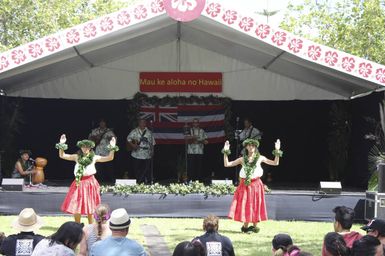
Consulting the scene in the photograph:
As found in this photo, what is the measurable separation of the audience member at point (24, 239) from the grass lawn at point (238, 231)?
3426mm

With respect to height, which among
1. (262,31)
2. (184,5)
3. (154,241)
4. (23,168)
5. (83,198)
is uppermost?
(184,5)

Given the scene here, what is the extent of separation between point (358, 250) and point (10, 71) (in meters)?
8.70

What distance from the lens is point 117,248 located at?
165 inches

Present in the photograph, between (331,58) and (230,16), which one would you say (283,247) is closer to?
(230,16)

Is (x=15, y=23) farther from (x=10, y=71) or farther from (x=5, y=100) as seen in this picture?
(x=10, y=71)

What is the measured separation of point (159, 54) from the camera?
14609 millimetres

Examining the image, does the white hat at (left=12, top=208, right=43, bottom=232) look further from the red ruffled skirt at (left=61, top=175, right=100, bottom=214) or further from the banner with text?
the banner with text

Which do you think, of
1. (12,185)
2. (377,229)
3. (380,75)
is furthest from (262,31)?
(377,229)

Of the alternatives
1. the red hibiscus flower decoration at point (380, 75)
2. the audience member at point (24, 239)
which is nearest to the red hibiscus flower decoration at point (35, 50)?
the red hibiscus flower decoration at point (380, 75)

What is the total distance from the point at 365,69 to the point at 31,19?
18.5 meters

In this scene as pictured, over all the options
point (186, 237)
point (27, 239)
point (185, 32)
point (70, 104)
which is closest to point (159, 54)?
point (185, 32)

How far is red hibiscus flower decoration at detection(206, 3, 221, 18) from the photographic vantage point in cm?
1045

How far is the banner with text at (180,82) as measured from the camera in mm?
14633

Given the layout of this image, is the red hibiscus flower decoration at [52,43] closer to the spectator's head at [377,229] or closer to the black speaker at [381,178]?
the black speaker at [381,178]
